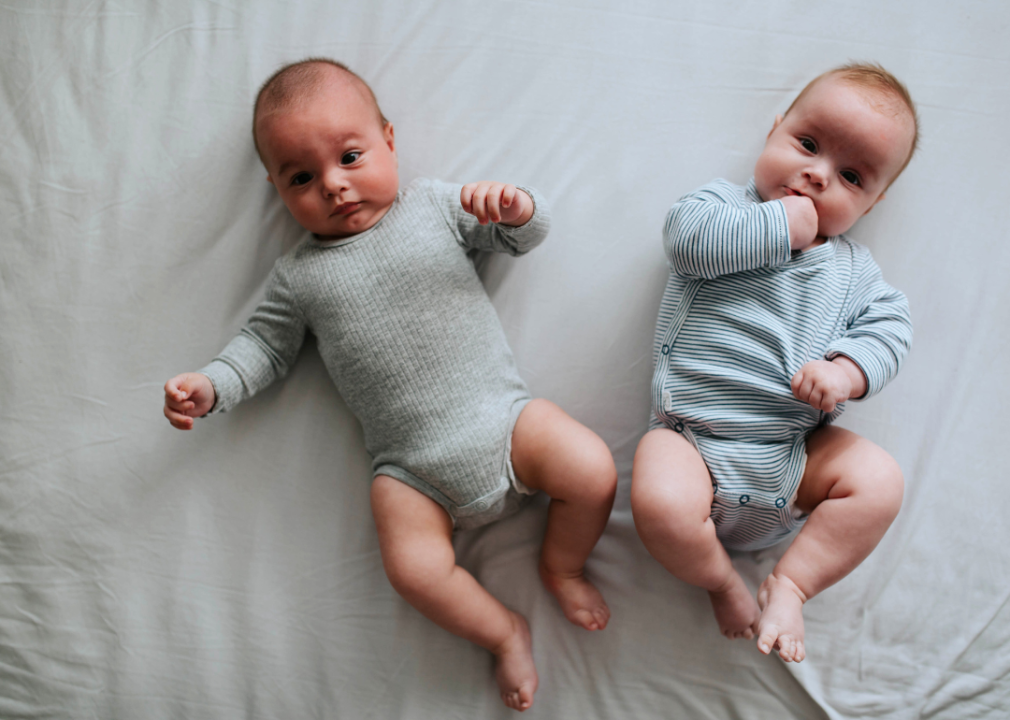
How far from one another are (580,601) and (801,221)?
68cm

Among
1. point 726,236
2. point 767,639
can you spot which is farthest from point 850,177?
point 767,639

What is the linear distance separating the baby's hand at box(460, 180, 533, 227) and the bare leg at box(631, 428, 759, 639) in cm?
41

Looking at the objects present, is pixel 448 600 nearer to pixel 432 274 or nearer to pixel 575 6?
pixel 432 274

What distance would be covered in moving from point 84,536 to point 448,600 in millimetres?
654

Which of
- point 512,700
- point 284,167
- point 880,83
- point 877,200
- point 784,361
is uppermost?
point 880,83

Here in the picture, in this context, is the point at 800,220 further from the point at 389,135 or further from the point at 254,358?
the point at 254,358

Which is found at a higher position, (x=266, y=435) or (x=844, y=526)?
(x=844, y=526)

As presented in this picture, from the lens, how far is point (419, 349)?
0.97 metres

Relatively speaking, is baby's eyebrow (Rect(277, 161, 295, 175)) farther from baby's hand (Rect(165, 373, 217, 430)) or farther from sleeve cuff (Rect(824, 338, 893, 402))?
sleeve cuff (Rect(824, 338, 893, 402))

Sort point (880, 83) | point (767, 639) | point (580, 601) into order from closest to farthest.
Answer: point (767, 639), point (880, 83), point (580, 601)

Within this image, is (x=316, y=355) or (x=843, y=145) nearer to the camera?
(x=843, y=145)

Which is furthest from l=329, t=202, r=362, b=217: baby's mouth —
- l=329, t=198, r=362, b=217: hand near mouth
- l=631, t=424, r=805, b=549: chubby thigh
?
l=631, t=424, r=805, b=549: chubby thigh

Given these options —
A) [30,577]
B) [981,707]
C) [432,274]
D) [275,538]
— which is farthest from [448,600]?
[981,707]

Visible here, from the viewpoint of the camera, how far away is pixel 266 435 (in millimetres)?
1086
